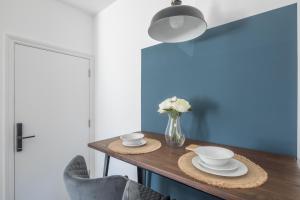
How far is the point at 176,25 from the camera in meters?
1.05

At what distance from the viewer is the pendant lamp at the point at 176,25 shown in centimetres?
91

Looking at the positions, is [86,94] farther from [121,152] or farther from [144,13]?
[121,152]

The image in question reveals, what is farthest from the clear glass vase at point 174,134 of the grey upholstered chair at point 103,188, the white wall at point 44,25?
the white wall at point 44,25

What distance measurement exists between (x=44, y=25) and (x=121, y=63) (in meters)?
0.94

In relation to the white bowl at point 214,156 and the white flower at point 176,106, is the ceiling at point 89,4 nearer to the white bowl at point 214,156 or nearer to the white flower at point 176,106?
the white flower at point 176,106

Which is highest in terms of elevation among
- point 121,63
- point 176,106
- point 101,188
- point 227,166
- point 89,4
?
point 89,4

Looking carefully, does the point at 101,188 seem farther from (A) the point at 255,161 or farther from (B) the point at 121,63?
(B) the point at 121,63

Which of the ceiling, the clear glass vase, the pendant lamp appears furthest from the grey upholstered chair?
the ceiling

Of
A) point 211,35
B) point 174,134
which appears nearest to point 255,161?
point 174,134

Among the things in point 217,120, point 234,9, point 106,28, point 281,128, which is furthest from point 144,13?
point 281,128

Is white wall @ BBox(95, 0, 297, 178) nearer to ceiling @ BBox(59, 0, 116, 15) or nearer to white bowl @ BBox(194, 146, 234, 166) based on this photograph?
ceiling @ BBox(59, 0, 116, 15)

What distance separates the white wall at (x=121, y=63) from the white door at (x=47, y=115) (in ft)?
0.84

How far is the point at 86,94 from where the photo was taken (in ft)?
7.43

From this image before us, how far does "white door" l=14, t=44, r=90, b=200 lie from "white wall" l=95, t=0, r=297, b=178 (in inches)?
10.1
